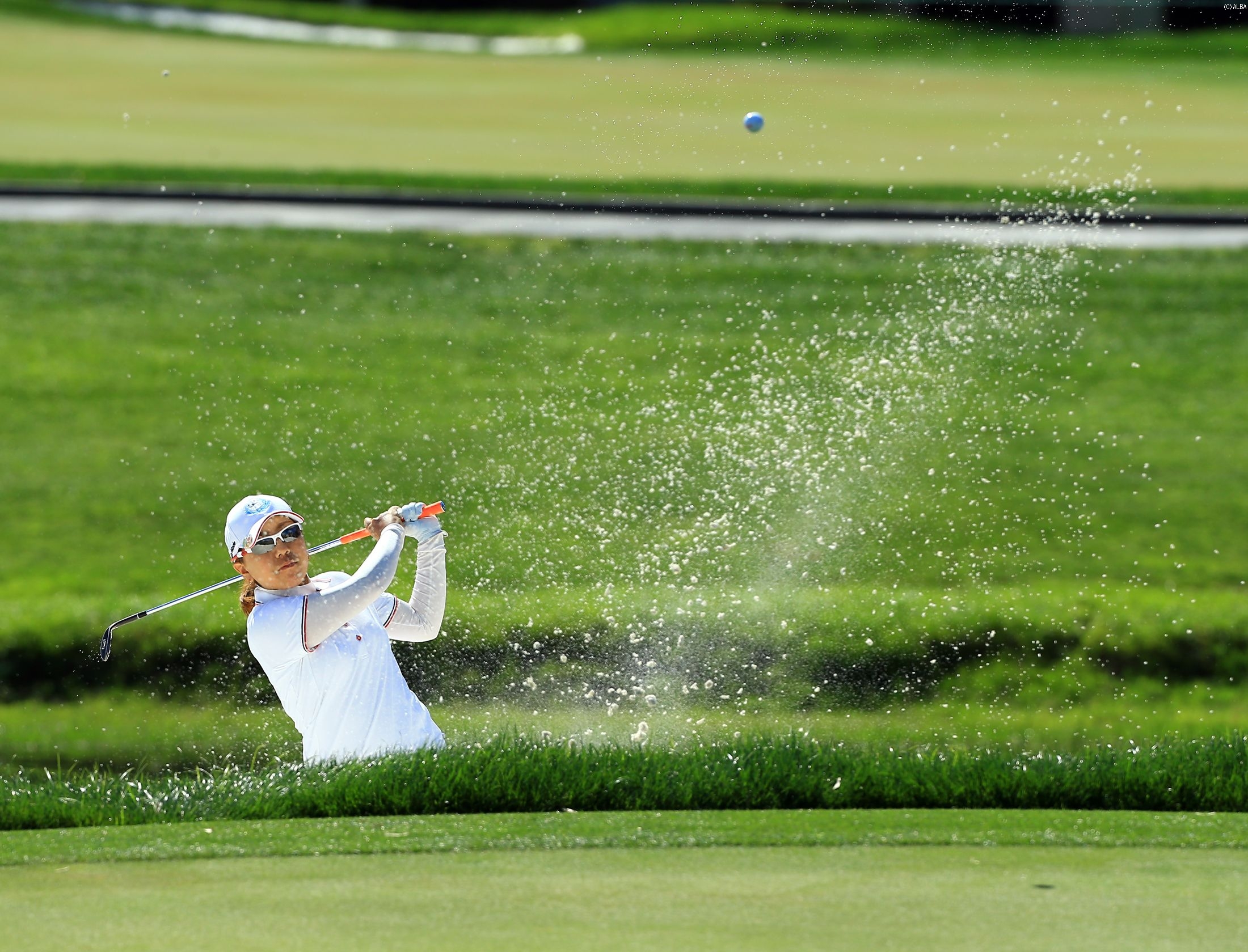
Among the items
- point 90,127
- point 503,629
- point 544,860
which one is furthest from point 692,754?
point 90,127

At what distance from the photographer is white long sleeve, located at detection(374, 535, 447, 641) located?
18.9 ft

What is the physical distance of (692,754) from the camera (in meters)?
6.43

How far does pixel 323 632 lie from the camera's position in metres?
5.35

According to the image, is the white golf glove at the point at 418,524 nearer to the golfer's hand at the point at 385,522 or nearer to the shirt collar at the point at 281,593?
the golfer's hand at the point at 385,522

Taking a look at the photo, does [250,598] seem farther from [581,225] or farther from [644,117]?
[644,117]

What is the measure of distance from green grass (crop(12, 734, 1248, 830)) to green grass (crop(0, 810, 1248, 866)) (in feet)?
0.94

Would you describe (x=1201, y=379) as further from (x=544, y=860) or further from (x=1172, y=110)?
(x=544, y=860)

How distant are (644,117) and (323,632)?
56.1 ft

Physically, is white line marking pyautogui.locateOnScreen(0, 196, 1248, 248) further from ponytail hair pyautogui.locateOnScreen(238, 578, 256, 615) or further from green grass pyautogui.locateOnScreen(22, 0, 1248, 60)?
ponytail hair pyautogui.locateOnScreen(238, 578, 256, 615)

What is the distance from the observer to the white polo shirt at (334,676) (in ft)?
17.6

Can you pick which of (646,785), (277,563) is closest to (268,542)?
(277,563)

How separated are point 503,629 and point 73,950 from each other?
235 inches

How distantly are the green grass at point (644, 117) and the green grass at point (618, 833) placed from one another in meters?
13.0

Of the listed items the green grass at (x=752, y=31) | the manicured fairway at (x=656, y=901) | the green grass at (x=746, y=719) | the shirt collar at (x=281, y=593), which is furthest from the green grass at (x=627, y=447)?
the green grass at (x=752, y=31)
